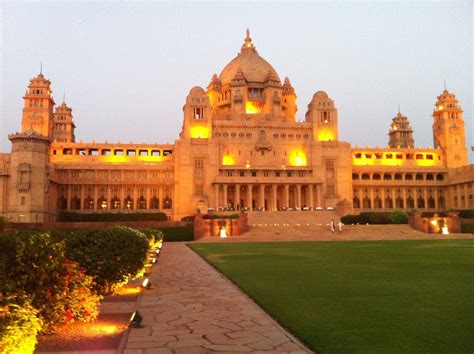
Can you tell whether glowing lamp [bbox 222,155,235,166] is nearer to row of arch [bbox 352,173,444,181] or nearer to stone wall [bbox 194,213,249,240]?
row of arch [bbox 352,173,444,181]

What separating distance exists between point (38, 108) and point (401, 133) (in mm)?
84367

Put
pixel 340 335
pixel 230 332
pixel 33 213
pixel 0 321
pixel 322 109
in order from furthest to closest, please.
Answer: pixel 322 109 < pixel 33 213 < pixel 230 332 < pixel 340 335 < pixel 0 321

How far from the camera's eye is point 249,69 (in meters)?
95.5

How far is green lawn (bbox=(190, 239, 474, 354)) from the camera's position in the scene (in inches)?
276

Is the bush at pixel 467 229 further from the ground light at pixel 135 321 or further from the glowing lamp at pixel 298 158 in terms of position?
the ground light at pixel 135 321

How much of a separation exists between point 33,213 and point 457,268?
56.5 m

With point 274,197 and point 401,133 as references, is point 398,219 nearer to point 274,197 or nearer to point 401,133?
point 274,197

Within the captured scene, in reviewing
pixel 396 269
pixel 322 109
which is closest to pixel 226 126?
pixel 322 109

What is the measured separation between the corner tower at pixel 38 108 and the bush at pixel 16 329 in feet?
259

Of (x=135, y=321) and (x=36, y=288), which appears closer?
(x=36, y=288)

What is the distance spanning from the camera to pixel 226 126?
83062mm

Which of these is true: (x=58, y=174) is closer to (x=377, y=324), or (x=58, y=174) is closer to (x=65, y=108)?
(x=65, y=108)

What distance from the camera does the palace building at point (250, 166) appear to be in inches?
3056

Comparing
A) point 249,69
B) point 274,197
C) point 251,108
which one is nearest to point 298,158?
point 274,197
